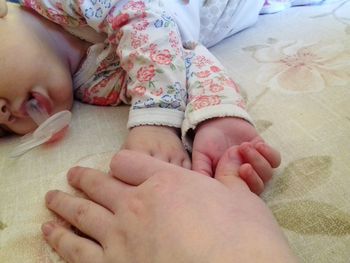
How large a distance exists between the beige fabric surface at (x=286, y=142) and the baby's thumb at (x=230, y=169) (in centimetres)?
4

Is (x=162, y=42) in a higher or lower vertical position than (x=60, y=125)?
higher

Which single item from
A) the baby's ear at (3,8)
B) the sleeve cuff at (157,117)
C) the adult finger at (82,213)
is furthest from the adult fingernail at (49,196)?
the baby's ear at (3,8)

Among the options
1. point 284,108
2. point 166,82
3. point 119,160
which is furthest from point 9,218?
point 284,108

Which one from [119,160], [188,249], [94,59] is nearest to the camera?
[188,249]

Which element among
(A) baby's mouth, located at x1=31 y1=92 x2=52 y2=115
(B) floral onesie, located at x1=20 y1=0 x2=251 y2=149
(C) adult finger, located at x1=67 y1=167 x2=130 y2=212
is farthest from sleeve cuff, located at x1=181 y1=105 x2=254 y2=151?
(A) baby's mouth, located at x1=31 y1=92 x2=52 y2=115

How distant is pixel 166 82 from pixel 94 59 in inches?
8.1

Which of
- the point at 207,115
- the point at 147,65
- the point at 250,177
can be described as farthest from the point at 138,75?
the point at 250,177

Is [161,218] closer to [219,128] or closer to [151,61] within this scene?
[219,128]

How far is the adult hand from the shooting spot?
0.87ft

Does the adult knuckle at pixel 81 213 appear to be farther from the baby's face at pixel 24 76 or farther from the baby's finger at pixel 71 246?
the baby's face at pixel 24 76

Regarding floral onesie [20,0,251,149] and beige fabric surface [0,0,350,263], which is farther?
floral onesie [20,0,251,149]

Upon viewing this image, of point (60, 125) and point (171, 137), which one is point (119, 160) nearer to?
point (171, 137)

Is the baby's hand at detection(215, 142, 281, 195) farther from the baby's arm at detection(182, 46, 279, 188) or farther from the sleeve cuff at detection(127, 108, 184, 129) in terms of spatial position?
the sleeve cuff at detection(127, 108, 184, 129)

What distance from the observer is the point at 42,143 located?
52 cm
